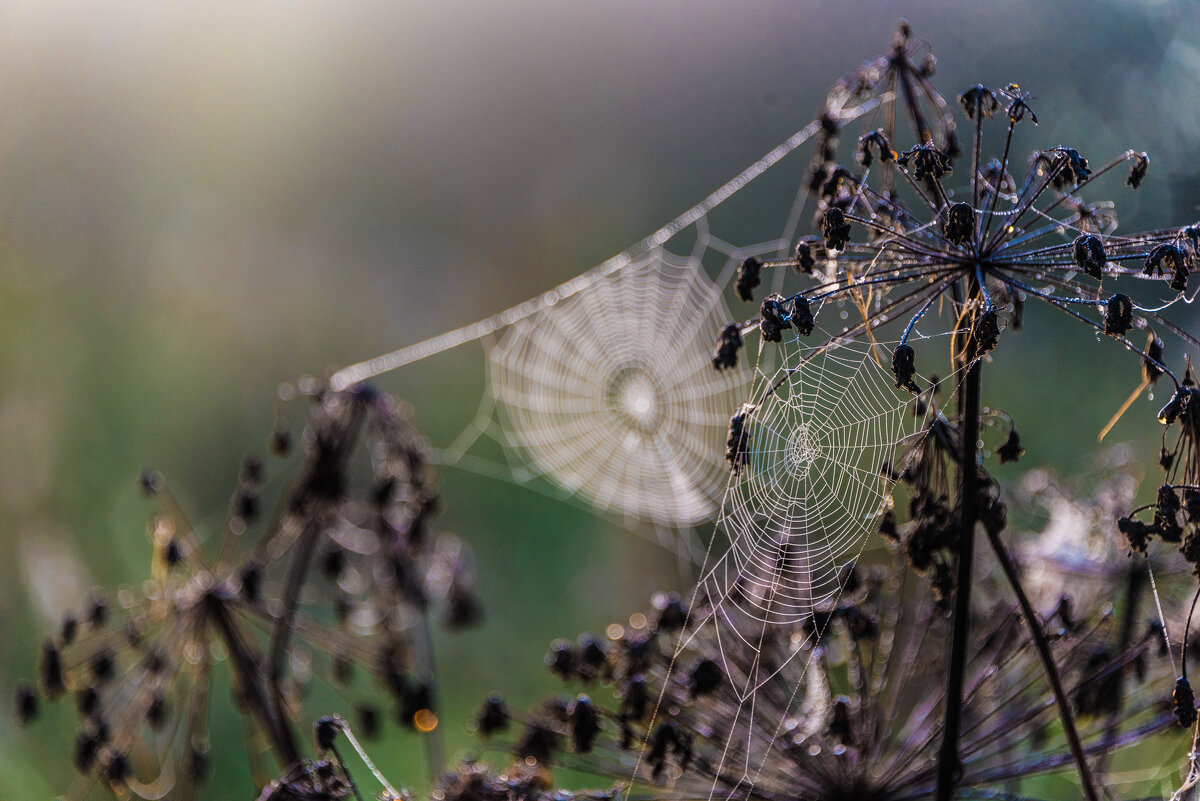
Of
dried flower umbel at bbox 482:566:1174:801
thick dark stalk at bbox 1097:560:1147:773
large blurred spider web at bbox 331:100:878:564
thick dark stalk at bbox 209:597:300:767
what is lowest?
thick dark stalk at bbox 209:597:300:767

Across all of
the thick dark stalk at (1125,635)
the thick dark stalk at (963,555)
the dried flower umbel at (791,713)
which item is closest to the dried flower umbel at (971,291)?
the thick dark stalk at (963,555)

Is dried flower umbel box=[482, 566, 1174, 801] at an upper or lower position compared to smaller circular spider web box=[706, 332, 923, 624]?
lower

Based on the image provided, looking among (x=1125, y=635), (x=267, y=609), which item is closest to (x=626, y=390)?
(x=267, y=609)

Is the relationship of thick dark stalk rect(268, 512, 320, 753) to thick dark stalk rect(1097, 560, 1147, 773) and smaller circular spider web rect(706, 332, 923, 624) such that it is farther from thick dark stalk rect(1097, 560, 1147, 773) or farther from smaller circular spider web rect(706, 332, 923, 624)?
thick dark stalk rect(1097, 560, 1147, 773)

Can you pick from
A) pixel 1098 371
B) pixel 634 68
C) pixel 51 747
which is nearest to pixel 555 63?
pixel 634 68

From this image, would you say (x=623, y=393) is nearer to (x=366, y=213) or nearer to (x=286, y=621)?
(x=366, y=213)

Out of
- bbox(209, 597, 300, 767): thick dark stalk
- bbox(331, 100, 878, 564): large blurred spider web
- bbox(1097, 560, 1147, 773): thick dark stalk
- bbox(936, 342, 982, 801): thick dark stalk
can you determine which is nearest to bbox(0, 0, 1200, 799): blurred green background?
bbox(331, 100, 878, 564): large blurred spider web

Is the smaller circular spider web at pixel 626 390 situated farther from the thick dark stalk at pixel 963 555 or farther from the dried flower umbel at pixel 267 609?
the thick dark stalk at pixel 963 555
